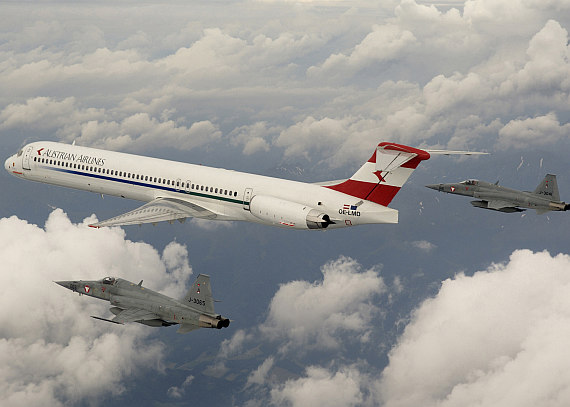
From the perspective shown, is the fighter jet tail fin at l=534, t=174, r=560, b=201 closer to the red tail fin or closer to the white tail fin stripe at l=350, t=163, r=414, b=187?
the white tail fin stripe at l=350, t=163, r=414, b=187

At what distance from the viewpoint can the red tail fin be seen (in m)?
38.0

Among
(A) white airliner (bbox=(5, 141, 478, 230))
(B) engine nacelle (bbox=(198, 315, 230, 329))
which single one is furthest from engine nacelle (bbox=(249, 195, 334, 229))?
(B) engine nacelle (bbox=(198, 315, 230, 329))

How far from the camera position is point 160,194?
47.1m

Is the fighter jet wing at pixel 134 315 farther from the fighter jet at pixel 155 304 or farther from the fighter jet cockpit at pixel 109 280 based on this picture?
the fighter jet cockpit at pixel 109 280

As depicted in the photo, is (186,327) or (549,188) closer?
(186,327)

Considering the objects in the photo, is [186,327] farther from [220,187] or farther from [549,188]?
[549,188]

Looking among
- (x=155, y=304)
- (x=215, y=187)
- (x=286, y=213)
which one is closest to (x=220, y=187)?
(x=215, y=187)

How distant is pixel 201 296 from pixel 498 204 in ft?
103

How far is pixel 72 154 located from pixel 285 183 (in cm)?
2004

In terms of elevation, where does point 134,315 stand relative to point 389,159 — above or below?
below

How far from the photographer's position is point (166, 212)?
44531mm

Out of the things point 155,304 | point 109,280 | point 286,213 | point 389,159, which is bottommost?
point 155,304

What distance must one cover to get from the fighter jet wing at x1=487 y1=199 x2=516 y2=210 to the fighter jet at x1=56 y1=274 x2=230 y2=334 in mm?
29836

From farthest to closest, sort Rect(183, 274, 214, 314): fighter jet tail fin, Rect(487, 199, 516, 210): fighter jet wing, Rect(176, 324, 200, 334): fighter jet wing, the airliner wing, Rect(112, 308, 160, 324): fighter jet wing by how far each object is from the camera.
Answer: Rect(487, 199, 516, 210): fighter jet wing < the airliner wing < Rect(112, 308, 160, 324): fighter jet wing < Rect(176, 324, 200, 334): fighter jet wing < Rect(183, 274, 214, 314): fighter jet tail fin
